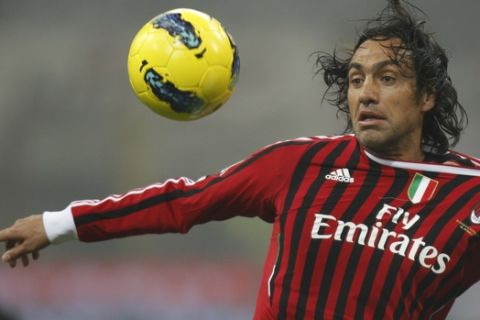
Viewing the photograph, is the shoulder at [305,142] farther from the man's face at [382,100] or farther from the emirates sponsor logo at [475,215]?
the emirates sponsor logo at [475,215]

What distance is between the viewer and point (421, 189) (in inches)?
113

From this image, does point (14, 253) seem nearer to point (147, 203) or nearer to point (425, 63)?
point (147, 203)

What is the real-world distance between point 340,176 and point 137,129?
11.2 ft

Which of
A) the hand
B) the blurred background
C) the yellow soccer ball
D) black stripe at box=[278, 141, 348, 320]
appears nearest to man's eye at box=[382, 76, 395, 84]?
black stripe at box=[278, 141, 348, 320]

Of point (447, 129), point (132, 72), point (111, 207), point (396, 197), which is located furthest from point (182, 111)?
point (447, 129)

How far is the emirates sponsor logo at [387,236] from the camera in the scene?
107 inches

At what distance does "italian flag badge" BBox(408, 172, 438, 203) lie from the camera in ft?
9.38

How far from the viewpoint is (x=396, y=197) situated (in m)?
2.87

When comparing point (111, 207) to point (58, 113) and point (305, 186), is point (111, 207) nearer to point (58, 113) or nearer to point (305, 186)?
point (305, 186)

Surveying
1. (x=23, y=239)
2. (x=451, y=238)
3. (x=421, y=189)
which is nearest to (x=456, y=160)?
(x=421, y=189)

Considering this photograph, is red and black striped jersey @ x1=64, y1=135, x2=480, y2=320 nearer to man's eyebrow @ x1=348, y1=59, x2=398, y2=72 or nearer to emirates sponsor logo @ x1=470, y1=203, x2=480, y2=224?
emirates sponsor logo @ x1=470, y1=203, x2=480, y2=224

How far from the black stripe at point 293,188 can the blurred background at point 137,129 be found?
282 centimetres

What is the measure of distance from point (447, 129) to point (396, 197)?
1.70 ft

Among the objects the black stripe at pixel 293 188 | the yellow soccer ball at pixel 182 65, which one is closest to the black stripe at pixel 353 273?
the black stripe at pixel 293 188
